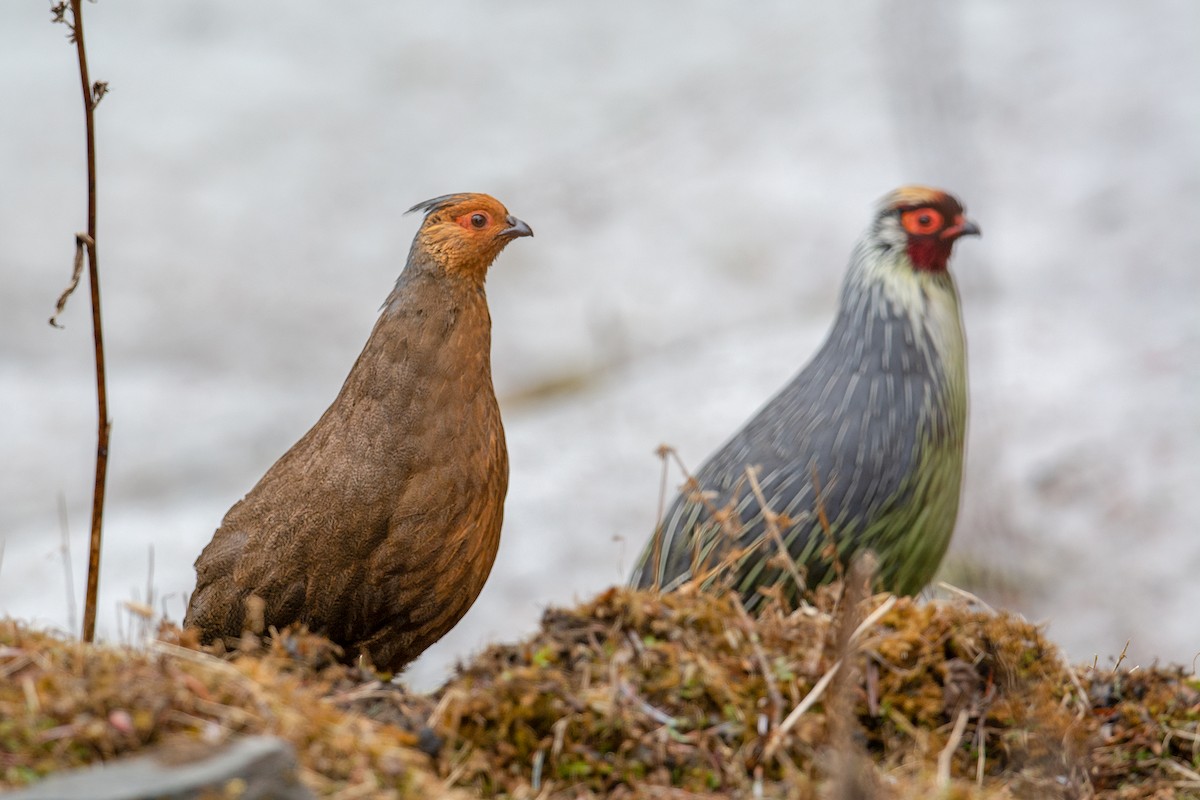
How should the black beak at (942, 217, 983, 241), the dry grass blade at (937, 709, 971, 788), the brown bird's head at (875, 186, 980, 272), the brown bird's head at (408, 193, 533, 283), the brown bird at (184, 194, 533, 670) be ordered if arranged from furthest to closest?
the brown bird's head at (875, 186, 980, 272) < the black beak at (942, 217, 983, 241) < the brown bird's head at (408, 193, 533, 283) < the brown bird at (184, 194, 533, 670) < the dry grass blade at (937, 709, 971, 788)

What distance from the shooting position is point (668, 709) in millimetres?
2859

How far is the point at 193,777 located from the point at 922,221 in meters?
4.35

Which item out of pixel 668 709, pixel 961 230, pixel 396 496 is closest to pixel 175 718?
pixel 668 709

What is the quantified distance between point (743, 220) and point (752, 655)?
8842 mm

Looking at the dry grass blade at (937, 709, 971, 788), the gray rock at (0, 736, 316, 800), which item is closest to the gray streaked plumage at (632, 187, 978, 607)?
the dry grass blade at (937, 709, 971, 788)

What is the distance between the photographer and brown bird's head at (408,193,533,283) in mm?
3717

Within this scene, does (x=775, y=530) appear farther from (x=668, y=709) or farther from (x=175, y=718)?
(x=175, y=718)

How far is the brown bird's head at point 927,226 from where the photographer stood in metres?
5.68

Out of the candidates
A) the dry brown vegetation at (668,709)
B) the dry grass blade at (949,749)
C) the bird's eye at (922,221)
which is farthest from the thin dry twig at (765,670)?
the bird's eye at (922,221)

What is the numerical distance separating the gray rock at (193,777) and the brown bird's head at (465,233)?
177 cm

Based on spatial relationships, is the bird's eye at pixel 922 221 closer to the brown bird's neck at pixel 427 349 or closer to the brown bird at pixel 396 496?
the brown bird at pixel 396 496

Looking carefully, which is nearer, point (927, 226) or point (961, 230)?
point (961, 230)

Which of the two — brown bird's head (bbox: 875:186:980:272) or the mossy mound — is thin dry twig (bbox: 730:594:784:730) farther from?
brown bird's head (bbox: 875:186:980:272)

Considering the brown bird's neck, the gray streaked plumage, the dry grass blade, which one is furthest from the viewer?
the gray streaked plumage
